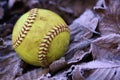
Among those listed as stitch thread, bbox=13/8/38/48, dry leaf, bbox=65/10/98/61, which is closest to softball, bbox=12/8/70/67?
stitch thread, bbox=13/8/38/48

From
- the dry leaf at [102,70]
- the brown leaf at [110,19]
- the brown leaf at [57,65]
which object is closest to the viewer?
the dry leaf at [102,70]

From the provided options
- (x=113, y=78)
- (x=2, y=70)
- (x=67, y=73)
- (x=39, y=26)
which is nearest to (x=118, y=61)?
(x=113, y=78)

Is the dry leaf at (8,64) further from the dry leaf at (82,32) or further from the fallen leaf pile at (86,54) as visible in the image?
the dry leaf at (82,32)

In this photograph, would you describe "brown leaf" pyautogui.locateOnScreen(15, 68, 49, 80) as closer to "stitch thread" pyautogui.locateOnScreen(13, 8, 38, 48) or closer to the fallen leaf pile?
the fallen leaf pile

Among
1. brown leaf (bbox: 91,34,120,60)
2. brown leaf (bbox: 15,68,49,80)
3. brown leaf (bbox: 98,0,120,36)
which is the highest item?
brown leaf (bbox: 98,0,120,36)

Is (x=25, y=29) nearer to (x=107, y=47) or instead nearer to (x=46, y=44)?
(x=46, y=44)

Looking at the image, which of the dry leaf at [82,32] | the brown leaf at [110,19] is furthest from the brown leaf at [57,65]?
the brown leaf at [110,19]
